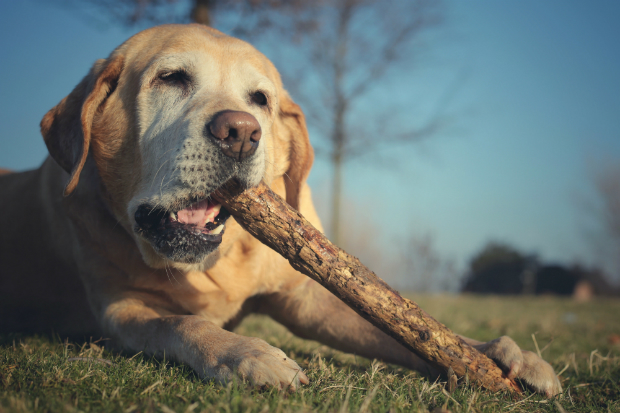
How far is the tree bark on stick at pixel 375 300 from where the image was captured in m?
1.86

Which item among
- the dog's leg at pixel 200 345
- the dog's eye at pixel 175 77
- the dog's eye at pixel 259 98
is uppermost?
the dog's eye at pixel 259 98

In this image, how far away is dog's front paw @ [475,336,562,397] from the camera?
192cm

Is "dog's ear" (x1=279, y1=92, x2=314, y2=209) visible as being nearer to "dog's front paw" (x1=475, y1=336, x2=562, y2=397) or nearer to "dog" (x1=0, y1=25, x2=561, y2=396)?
"dog" (x1=0, y1=25, x2=561, y2=396)

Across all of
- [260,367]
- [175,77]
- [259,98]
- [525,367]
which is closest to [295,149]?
[259,98]

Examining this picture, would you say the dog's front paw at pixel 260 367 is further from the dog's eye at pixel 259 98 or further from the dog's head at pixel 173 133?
the dog's eye at pixel 259 98

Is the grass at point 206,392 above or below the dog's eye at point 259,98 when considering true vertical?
below

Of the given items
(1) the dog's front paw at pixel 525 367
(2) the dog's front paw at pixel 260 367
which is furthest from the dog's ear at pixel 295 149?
(1) the dog's front paw at pixel 525 367

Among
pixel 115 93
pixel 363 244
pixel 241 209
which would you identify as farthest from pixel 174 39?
pixel 363 244

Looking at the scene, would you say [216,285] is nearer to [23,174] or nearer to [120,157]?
[120,157]

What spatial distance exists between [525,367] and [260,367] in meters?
1.22

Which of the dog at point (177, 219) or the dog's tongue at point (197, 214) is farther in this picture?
the dog's tongue at point (197, 214)

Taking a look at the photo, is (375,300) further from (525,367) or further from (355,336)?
(355,336)

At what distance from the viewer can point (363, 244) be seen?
28484mm

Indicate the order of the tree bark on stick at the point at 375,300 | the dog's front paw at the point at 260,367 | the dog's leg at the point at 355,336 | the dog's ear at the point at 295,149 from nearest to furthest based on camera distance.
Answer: the dog's front paw at the point at 260,367
the tree bark on stick at the point at 375,300
the dog's leg at the point at 355,336
the dog's ear at the point at 295,149
